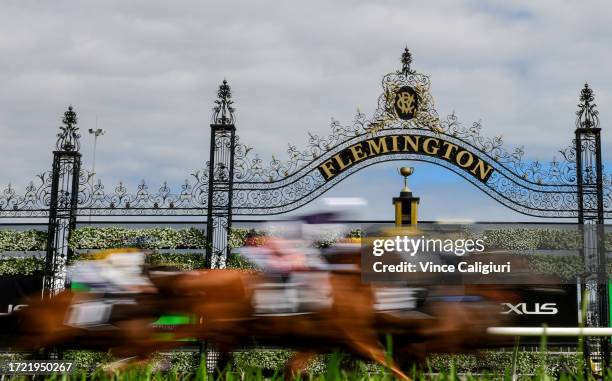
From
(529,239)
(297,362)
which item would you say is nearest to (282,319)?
(297,362)

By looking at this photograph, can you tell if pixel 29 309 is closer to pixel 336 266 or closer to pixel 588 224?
pixel 336 266

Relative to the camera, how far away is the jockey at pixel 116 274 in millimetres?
6359

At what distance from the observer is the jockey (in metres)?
6.36

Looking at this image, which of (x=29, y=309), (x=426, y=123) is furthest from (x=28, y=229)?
(x=29, y=309)

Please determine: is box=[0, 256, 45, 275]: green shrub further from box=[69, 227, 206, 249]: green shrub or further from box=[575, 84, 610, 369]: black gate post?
box=[575, 84, 610, 369]: black gate post

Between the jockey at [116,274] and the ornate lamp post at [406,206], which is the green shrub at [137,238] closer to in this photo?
the ornate lamp post at [406,206]

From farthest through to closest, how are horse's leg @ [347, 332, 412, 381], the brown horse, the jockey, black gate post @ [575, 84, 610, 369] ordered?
black gate post @ [575, 84, 610, 369] < the jockey < the brown horse < horse's leg @ [347, 332, 412, 381]

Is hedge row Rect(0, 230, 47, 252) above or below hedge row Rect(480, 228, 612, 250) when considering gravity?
below

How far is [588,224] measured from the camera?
15719 mm

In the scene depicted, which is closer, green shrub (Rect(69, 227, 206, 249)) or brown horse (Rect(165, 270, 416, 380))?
brown horse (Rect(165, 270, 416, 380))

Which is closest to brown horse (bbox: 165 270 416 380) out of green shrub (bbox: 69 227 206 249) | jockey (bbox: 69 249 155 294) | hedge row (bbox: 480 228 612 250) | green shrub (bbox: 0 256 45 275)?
jockey (bbox: 69 249 155 294)

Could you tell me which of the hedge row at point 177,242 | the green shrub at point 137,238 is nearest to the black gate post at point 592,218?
the hedge row at point 177,242

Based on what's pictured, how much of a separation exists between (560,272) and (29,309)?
1306 cm

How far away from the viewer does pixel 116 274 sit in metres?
6.47
